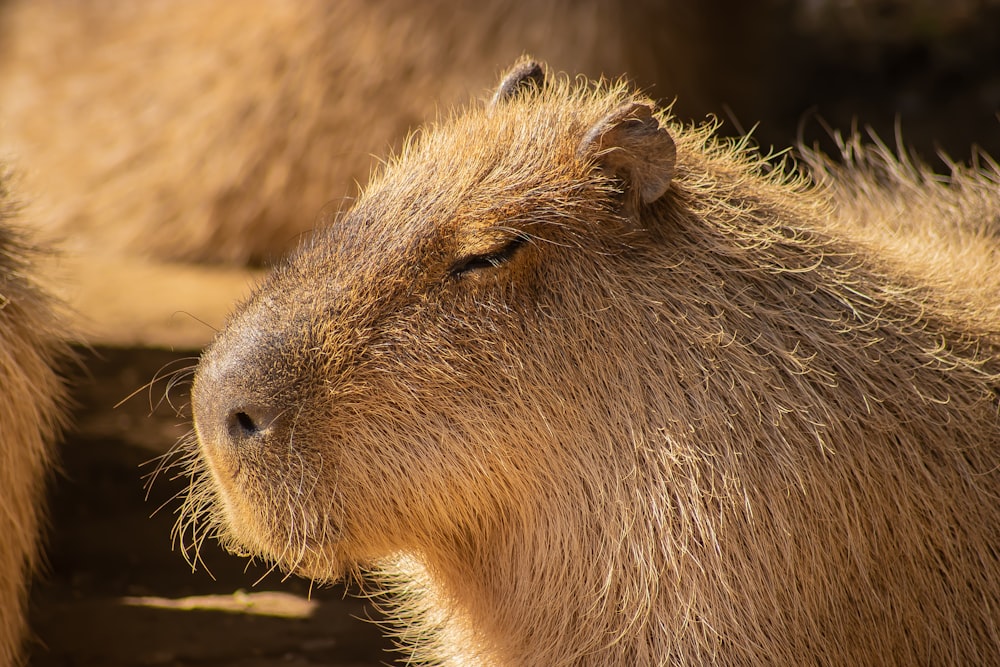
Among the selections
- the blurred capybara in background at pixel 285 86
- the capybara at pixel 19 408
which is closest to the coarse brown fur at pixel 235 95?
the blurred capybara in background at pixel 285 86

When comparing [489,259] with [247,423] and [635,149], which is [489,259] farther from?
[247,423]

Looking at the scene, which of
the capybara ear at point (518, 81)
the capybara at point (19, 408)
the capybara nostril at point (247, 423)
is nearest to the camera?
the capybara nostril at point (247, 423)

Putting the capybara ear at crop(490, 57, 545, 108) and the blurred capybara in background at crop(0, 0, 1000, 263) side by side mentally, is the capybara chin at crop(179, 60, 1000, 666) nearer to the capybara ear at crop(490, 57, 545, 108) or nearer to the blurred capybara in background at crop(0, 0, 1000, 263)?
the capybara ear at crop(490, 57, 545, 108)

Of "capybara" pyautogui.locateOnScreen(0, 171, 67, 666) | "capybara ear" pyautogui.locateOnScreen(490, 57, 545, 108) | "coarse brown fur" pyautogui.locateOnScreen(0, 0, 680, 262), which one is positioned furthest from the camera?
"coarse brown fur" pyautogui.locateOnScreen(0, 0, 680, 262)

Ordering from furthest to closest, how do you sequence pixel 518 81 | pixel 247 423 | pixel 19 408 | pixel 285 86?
pixel 285 86
pixel 19 408
pixel 518 81
pixel 247 423

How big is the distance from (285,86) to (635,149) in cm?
354

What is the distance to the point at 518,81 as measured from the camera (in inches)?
89.4

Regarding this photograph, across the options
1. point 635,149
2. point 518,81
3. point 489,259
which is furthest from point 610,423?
point 518,81

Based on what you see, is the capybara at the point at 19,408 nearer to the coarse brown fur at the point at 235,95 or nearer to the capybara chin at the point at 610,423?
the capybara chin at the point at 610,423

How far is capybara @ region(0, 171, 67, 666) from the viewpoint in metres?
2.50

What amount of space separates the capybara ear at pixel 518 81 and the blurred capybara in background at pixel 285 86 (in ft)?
7.60

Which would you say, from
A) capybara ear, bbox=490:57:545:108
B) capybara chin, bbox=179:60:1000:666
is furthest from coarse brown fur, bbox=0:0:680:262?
capybara chin, bbox=179:60:1000:666

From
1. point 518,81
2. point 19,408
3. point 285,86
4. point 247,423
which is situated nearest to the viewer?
point 247,423

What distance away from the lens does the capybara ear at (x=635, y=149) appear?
197 cm
